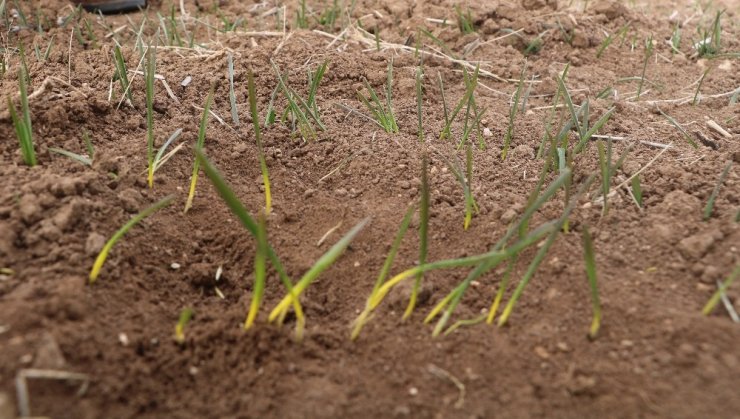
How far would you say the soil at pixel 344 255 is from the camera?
1.21 m

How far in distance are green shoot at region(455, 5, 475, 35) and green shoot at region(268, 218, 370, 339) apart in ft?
5.98

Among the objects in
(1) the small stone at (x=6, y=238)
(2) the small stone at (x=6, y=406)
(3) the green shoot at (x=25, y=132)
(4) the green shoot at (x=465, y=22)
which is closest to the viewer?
(2) the small stone at (x=6, y=406)

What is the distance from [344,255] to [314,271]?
39 centimetres

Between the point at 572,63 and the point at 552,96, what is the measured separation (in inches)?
15.4

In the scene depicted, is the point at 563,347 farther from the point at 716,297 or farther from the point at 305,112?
the point at 305,112

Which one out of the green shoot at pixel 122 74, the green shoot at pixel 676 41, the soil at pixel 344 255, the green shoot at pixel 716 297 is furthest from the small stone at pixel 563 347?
the green shoot at pixel 676 41

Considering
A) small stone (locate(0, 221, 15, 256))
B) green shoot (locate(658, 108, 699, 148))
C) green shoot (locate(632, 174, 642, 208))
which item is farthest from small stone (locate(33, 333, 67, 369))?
green shoot (locate(658, 108, 699, 148))

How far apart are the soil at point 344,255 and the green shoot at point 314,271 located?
4cm

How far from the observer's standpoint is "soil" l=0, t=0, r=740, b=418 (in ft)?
3.96

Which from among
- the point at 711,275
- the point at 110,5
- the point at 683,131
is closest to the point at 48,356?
the point at 711,275

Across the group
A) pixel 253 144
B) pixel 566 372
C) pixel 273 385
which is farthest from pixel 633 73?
pixel 273 385

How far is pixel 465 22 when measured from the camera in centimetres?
290

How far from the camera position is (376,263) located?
1.60 m

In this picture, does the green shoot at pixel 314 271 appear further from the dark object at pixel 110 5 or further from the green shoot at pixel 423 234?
the dark object at pixel 110 5
